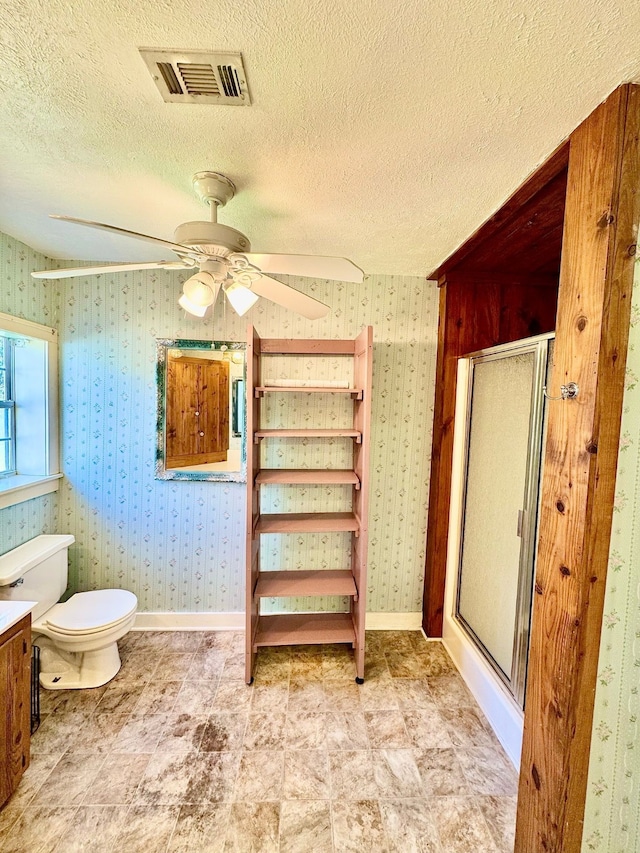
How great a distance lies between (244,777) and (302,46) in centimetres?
249

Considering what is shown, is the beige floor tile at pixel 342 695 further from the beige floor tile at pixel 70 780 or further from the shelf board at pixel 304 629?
the beige floor tile at pixel 70 780

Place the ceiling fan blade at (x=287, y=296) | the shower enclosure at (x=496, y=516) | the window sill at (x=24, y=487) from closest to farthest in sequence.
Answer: the ceiling fan blade at (x=287, y=296), the shower enclosure at (x=496, y=516), the window sill at (x=24, y=487)

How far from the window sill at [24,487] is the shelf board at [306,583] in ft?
4.72

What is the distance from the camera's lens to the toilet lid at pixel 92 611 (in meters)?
1.77

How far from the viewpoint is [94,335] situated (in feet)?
7.19

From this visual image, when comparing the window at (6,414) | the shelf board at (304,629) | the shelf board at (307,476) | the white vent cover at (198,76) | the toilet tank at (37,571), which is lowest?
the shelf board at (304,629)

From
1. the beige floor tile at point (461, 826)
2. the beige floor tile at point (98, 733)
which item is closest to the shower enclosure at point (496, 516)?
the beige floor tile at point (461, 826)

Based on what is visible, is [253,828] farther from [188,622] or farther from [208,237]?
[208,237]

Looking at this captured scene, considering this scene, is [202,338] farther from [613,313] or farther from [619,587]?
[619,587]

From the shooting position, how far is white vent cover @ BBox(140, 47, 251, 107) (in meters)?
0.86

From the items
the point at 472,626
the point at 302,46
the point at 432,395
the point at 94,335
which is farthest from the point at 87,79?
the point at 472,626

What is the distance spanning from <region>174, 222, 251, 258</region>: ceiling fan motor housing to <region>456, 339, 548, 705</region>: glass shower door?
1.31 m

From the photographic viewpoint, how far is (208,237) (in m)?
1.12

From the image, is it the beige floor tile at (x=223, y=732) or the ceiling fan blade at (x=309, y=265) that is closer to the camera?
the ceiling fan blade at (x=309, y=265)
